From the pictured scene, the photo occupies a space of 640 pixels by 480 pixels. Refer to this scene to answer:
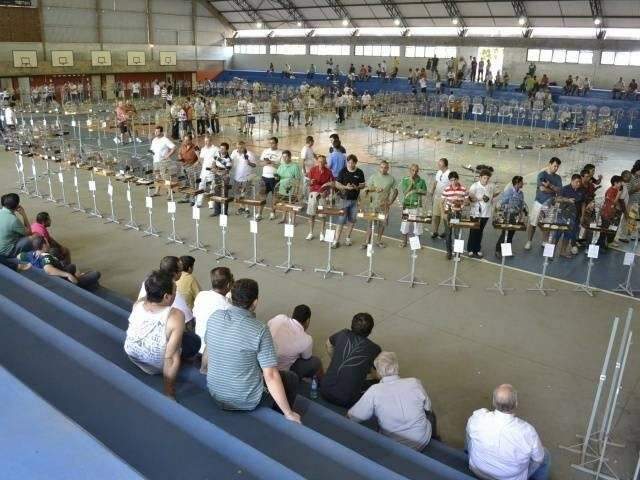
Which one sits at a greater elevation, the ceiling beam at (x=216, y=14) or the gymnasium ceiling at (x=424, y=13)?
the ceiling beam at (x=216, y=14)

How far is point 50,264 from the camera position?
21.6 feet

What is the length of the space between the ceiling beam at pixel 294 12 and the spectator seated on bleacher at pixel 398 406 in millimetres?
40211

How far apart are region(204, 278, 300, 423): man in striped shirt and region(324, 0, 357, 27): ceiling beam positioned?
3741cm

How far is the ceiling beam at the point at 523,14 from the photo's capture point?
3033 cm

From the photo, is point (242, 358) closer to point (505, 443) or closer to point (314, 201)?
point (505, 443)

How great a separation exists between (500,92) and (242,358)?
3167 cm

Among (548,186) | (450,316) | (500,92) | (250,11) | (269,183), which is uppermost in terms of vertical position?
(250,11)

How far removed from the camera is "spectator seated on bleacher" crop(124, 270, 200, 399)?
363 centimetres

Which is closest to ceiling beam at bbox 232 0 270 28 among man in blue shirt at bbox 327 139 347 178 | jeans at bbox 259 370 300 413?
man in blue shirt at bbox 327 139 347 178

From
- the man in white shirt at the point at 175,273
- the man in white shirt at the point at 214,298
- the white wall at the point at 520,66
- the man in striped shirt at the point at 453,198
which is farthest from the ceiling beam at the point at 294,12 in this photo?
the man in white shirt at the point at 214,298

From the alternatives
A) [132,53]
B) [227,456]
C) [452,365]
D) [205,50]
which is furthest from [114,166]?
[205,50]

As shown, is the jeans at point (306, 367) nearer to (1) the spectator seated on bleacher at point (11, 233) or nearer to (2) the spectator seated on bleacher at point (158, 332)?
(2) the spectator seated on bleacher at point (158, 332)

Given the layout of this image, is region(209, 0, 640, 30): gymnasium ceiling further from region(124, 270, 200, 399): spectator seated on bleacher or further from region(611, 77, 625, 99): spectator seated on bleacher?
region(124, 270, 200, 399): spectator seated on bleacher

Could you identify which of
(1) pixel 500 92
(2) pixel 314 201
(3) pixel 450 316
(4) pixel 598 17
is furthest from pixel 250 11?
(3) pixel 450 316
